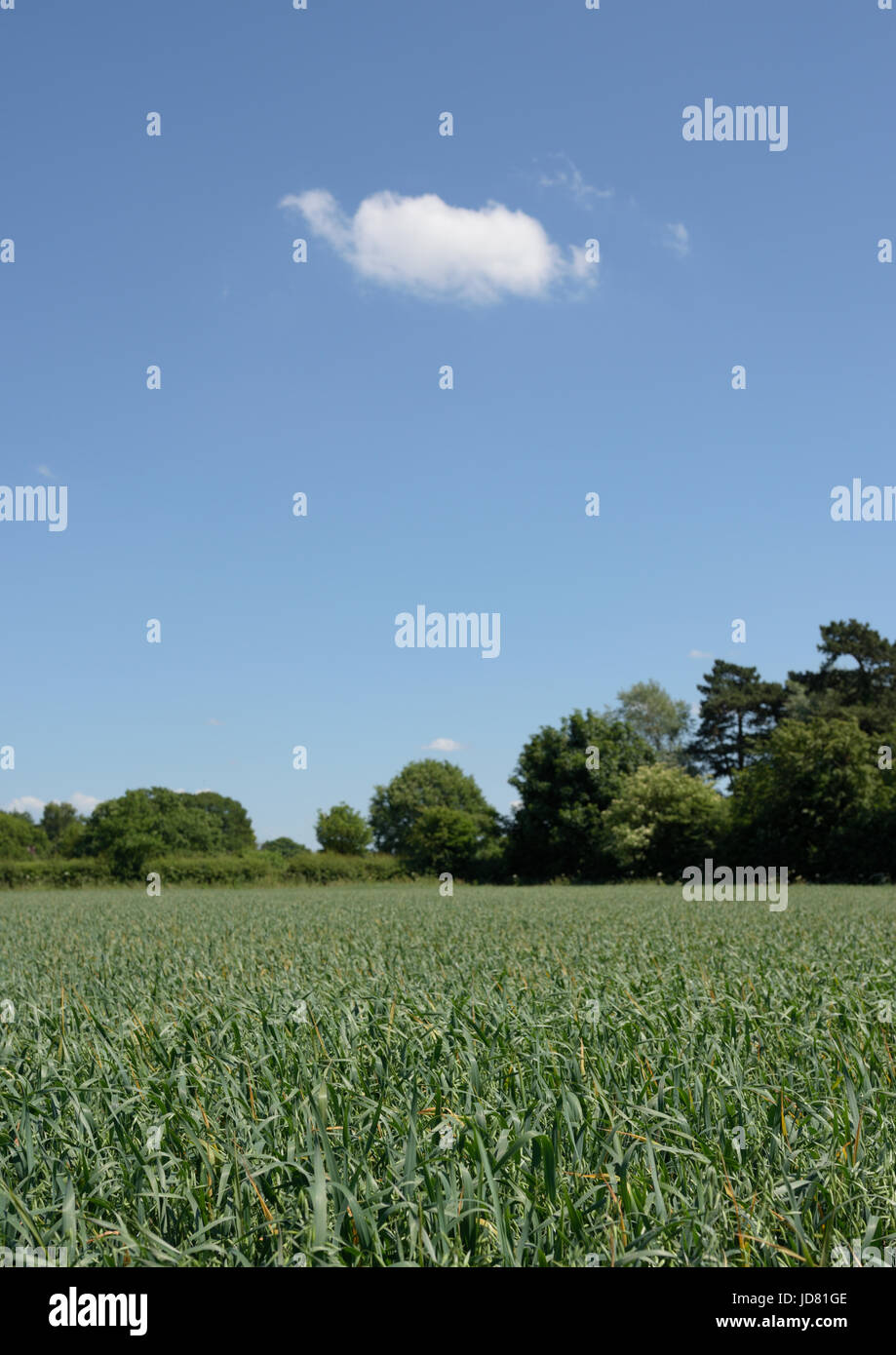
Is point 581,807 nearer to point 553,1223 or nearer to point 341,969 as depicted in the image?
point 341,969

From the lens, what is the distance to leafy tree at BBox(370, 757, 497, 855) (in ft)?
256

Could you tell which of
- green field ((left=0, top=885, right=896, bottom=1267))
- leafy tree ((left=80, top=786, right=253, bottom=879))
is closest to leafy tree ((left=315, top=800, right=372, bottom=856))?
leafy tree ((left=80, top=786, right=253, bottom=879))

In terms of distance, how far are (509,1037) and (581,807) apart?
150 ft

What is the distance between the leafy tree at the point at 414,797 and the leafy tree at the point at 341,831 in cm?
396

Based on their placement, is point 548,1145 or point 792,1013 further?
point 792,1013

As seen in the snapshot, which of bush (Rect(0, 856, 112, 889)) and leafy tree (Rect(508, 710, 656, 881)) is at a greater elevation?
leafy tree (Rect(508, 710, 656, 881))

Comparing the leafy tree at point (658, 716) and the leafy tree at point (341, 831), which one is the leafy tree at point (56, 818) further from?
the leafy tree at point (658, 716)

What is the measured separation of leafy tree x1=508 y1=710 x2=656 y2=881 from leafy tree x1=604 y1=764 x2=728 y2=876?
2.29m

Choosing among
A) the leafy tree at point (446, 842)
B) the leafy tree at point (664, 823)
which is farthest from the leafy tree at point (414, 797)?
the leafy tree at point (664, 823)

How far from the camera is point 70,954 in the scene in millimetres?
10828

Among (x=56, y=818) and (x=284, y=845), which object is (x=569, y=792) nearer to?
(x=284, y=845)

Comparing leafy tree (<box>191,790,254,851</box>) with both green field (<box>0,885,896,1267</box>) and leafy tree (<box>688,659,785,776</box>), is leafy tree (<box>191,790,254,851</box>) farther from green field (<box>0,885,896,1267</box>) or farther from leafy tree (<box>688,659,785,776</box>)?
green field (<box>0,885,896,1267</box>)

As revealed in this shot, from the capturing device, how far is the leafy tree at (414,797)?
78062mm
